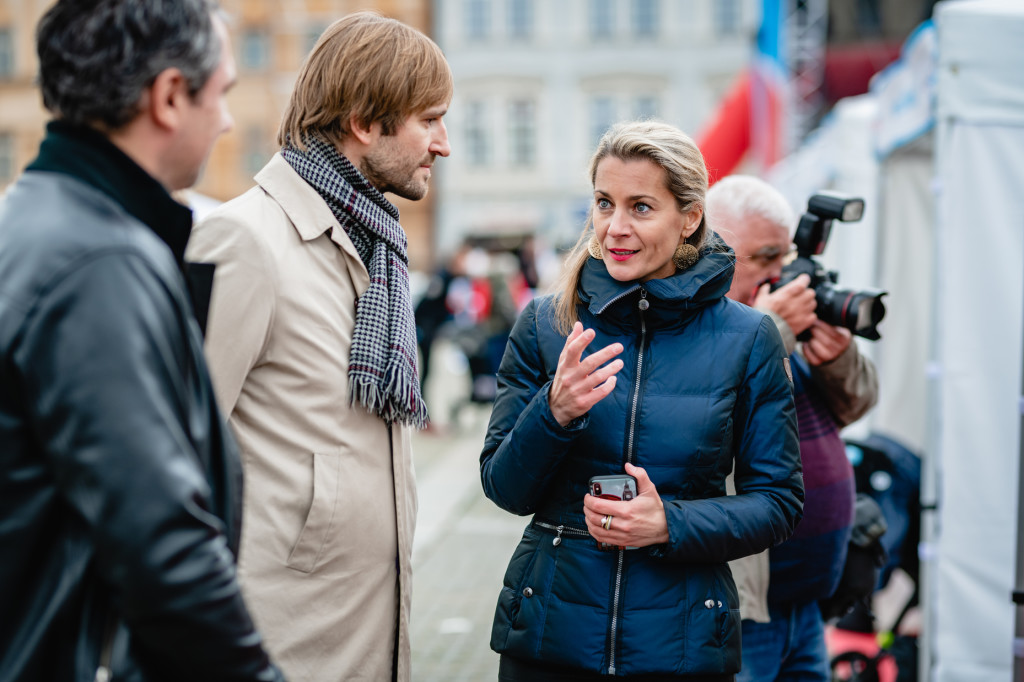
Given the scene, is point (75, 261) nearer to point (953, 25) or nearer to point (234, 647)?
point (234, 647)

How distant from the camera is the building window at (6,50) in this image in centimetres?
3884

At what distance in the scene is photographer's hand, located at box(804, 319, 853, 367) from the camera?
111 inches

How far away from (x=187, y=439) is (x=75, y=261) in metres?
0.26

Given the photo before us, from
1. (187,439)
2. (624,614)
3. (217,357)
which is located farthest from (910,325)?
(187,439)

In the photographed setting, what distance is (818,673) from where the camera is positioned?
281 cm

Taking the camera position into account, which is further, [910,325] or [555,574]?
[910,325]

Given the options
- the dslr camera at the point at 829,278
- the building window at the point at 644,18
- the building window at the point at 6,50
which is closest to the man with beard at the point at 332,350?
the dslr camera at the point at 829,278

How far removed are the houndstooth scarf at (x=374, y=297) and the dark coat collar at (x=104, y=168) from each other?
2.39 ft

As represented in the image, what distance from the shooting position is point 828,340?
2.82 meters

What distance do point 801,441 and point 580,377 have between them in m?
1.11

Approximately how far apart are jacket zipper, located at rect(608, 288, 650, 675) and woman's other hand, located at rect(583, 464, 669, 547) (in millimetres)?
81

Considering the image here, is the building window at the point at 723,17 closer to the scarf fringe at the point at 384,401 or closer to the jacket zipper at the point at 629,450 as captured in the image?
the jacket zipper at the point at 629,450

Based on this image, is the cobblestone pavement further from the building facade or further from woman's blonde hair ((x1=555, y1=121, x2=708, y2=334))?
the building facade


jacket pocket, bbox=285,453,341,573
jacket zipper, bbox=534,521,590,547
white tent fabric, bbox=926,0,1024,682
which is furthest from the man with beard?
white tent fabric, bbox=926,0,1024,682
